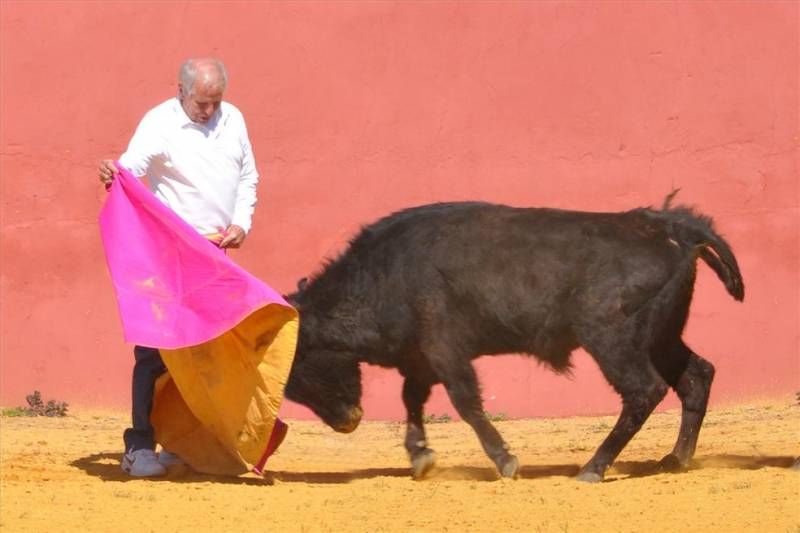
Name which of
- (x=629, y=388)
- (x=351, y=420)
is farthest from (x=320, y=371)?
(x=629, y=388)

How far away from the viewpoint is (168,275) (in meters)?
9.49

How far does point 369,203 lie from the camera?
13.0 meters

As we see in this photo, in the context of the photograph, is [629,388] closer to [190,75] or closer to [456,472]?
[456,472]

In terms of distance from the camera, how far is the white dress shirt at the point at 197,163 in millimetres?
9461

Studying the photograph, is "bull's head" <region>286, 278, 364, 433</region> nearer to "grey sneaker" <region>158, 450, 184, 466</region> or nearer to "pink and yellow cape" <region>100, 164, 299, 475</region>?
"pink and yellow cape" <region>100, 164, 299, 475</region>

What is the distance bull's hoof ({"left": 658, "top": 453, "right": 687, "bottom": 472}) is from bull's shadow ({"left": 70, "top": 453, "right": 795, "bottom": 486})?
0.03m

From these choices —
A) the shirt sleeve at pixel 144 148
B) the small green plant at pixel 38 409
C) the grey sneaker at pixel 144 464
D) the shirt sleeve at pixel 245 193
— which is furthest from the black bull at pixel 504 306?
the small green plant at pixel 38 409

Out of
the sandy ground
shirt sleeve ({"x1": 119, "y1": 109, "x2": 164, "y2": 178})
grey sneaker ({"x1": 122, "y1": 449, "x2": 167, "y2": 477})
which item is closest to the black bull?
the sandy ground

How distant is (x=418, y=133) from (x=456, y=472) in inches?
142

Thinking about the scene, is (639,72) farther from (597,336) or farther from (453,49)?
(597,336)

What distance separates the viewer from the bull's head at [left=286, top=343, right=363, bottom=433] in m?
10.1

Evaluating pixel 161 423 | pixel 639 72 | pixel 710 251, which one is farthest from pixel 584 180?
pixel 161 423

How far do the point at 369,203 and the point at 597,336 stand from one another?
3.84 meters

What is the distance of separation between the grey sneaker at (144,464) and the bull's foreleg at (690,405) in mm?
2929
